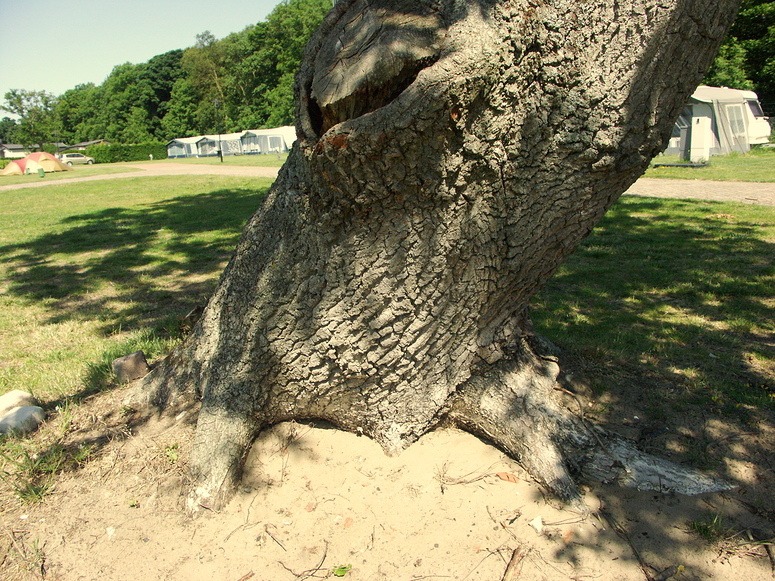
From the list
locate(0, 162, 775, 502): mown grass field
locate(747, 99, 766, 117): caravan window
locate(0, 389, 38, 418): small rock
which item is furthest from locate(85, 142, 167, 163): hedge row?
locate(0, 389, 38, 418): small rock

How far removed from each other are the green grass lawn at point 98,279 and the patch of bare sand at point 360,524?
56.3 inches

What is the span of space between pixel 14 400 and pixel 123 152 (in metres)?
61.2

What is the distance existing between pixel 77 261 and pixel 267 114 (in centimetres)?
5998

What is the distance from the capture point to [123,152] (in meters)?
57.2

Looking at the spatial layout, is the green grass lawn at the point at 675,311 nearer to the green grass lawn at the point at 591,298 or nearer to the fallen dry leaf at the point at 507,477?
the green grass lawn at the point at 591,298

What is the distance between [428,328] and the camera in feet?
8.57

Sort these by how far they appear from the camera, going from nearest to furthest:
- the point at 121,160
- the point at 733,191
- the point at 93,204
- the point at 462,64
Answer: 1. the point at 462,64
2. the point at 733,191
3. the point at 93,204
4. the point at 121,160

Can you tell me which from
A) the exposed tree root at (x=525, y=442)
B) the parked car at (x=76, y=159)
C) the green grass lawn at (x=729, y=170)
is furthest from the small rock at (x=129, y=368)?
the parked car at (x=76, y=159)

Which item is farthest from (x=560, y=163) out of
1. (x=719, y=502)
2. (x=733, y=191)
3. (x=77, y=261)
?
(x=733, y=191)

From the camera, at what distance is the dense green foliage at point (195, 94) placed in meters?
61.4

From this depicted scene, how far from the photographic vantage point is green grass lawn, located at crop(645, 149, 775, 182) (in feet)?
46.3

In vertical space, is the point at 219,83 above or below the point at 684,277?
above

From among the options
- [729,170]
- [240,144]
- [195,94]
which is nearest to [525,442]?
[729,170]

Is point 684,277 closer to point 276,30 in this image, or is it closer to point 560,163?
point 560,163
